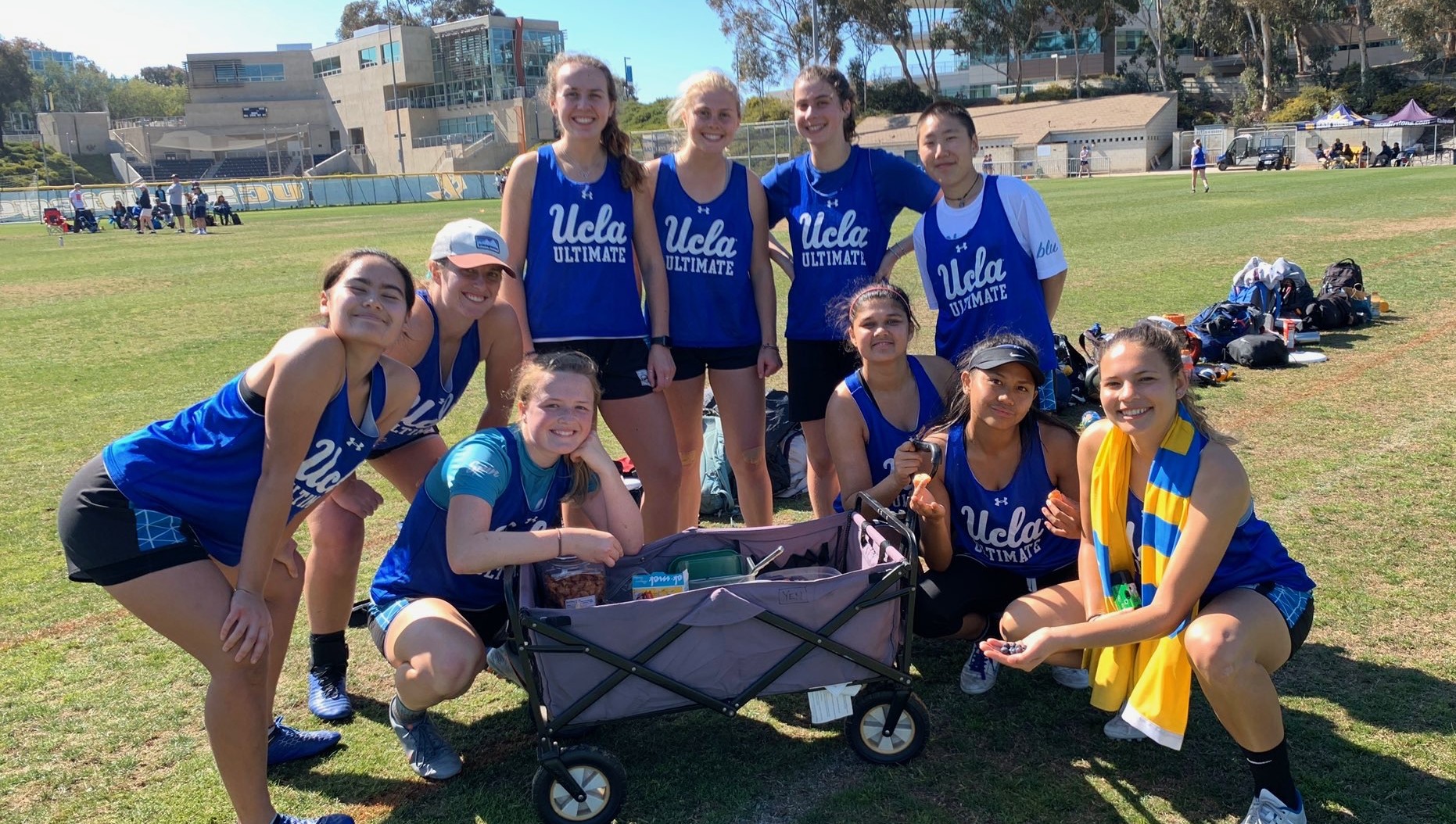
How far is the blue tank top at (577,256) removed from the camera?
398cm

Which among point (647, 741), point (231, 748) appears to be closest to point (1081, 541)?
point (647, 741)

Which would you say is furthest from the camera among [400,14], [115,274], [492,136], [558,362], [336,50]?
[400,14]

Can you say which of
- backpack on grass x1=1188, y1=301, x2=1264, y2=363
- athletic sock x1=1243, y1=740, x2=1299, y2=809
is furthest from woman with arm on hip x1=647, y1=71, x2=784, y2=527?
backpack on grass x1=1188, y1=301, x2=1264, y2=363

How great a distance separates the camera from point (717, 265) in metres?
4.18

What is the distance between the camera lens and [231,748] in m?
2.65

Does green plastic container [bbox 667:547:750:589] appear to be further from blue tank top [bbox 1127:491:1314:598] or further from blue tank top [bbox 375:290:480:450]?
blue tank top [bbox 1127:491:1314:598]

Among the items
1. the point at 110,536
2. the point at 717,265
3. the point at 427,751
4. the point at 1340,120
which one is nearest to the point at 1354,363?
the point at 717,265

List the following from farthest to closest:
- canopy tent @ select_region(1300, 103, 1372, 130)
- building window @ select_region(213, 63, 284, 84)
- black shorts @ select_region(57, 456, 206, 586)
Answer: building window @ select_region(213, 63, 284, 84) < canopy tent @ select_region(1300, 103, 1372, 130) < black shorts @ select_region(57, 456, 206, 586)

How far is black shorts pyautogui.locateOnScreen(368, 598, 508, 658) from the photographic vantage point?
3.12m

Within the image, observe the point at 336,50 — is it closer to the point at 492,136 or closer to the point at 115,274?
the point at 492,136

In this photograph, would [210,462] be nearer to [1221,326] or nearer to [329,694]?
[329,694]

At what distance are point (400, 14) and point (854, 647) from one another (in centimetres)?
11580

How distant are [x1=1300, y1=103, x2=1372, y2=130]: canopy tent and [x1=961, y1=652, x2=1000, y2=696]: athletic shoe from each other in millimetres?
58915

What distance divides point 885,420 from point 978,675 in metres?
0.99
